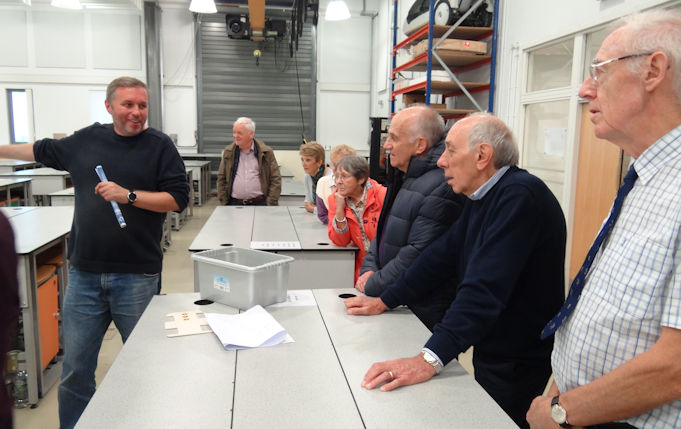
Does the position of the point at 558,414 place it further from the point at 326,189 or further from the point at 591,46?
the point at 591,46

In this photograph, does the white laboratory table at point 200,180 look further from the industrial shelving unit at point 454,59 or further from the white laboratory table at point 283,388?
the white laboratory table at point 283,388

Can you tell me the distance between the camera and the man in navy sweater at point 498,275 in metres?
1.38

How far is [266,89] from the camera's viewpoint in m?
10.2

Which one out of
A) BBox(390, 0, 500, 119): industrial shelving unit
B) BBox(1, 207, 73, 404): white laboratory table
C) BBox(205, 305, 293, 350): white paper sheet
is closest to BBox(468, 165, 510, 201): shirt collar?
BBox(205, 305, 293, 350): white paper sheet

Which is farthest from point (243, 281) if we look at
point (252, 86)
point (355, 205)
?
point (252, 86)

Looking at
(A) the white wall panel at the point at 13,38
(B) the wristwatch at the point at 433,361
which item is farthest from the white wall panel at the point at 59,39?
(B) the wristwatch at the point at 433,361

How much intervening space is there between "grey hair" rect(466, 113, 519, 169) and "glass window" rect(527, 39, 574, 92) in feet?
9.00

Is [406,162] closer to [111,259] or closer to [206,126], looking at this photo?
[111,259]

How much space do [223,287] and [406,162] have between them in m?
0.93

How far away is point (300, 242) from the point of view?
3.21 metres

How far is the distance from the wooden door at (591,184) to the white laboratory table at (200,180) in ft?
19.5

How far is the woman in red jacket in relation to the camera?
289 cm

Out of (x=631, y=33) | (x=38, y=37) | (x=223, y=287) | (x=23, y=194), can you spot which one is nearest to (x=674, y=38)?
(x=631, y=33)

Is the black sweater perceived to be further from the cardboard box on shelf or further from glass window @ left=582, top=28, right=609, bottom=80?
the cardboard box on shelf
